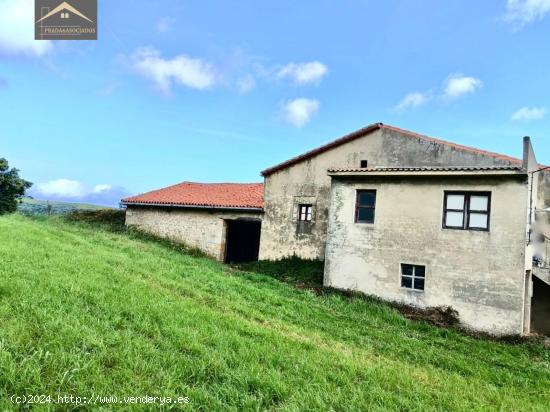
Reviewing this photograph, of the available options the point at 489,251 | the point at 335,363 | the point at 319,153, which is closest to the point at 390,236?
the point at 489,251

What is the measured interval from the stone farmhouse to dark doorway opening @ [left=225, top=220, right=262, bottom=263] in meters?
3.16

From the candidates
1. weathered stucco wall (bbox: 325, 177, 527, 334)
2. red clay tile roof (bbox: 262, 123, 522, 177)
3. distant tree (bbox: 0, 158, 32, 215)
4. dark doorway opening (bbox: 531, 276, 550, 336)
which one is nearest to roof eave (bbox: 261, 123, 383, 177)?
red clay tile roof (bbox: 262, 123, 522, 177)

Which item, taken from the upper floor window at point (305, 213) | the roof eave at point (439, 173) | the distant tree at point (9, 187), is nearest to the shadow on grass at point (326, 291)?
the upper floor window at point (305, 213)

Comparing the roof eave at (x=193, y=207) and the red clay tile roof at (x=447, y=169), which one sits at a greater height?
the red clay tile roof at (x=447, y=169)

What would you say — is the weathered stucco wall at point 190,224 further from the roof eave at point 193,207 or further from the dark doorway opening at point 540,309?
the dark doorway opening at point 540,309

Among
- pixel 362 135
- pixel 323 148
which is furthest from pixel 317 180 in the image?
pixel 362 135

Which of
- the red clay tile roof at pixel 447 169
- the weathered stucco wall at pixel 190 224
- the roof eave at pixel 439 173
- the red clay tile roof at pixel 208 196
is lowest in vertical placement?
the weathered stucco wall at pixel 190 224

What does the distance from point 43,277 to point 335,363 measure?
230 inches

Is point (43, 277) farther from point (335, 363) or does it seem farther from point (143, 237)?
point (143, 237)

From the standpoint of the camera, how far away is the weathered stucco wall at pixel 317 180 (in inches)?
561

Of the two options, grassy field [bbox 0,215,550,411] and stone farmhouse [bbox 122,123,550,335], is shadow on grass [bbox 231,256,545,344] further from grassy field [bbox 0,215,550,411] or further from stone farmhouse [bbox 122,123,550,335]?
grassy field [bbox 0,215,550,411]

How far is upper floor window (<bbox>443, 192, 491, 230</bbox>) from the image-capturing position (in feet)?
38.1

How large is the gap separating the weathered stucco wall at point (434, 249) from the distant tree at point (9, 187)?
22.5 meters

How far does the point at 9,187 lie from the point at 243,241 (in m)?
16.5
